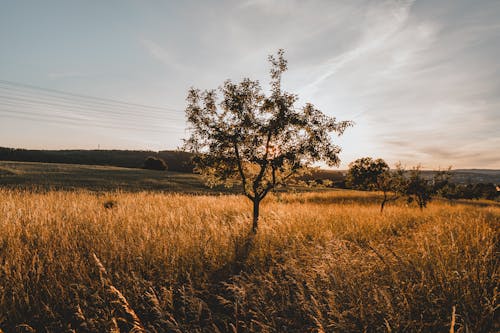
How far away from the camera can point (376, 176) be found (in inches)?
748

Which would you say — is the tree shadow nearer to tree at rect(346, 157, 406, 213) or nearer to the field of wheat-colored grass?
the field of wheat-colored grass

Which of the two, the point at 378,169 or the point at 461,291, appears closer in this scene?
the point at 461,291

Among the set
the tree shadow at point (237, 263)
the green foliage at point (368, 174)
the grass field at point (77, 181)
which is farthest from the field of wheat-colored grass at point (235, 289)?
the grass field at point (77, 181)

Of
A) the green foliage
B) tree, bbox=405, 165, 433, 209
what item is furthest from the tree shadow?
tree, bbox=405, 165, 433, 209

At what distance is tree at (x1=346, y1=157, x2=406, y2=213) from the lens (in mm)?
18953

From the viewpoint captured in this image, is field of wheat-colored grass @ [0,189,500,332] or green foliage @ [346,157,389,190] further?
green foliage @ [346,157,389,190]

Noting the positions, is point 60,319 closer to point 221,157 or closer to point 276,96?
point 221,157

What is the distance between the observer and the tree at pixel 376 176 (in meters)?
19.0

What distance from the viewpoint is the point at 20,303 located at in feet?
10.7

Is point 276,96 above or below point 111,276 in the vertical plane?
above

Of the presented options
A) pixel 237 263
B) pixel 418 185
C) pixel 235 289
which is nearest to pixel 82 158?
pixel 418 185

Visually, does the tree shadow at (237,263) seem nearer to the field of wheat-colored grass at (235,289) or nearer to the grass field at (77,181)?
the field of wheat-colored grass at (235,289)

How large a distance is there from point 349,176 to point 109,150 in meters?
91.9

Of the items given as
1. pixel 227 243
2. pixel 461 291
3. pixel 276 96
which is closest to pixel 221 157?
pixel 276 96
